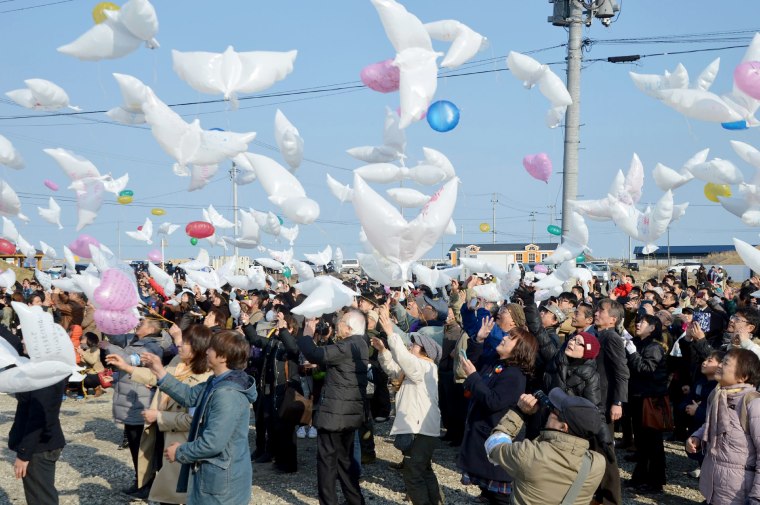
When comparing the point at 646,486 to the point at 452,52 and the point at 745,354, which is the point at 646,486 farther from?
the point at 452,52

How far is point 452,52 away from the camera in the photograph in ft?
21.4

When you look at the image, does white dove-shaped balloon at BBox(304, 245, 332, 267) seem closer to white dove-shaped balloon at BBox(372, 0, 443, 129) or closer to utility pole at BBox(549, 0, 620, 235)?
utility pole at BBox(549, 0, 620, 235)

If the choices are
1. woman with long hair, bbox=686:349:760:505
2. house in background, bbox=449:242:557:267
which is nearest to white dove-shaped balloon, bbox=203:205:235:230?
woman with long hair, bbox=686:349:760:505

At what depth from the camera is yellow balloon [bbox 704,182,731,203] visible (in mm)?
9383

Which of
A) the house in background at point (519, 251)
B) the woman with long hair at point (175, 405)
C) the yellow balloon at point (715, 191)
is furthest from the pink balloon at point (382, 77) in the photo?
the house in background at point (519, 251)

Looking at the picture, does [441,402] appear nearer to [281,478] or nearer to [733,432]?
[281,478]

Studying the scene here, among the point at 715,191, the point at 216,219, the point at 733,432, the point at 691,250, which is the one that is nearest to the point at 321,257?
the point at 216,219

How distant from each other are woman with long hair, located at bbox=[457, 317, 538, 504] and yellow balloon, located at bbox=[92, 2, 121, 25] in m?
3.99

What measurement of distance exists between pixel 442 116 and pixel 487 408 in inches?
148

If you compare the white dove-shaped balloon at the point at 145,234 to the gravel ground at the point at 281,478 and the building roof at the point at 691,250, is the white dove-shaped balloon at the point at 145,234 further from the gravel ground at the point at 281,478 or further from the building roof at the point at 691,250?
the building roof at the point at 691,250

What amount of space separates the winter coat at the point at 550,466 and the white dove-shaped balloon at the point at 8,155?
16.1 ft

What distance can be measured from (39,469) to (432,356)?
110 inches

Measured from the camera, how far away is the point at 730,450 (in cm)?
400

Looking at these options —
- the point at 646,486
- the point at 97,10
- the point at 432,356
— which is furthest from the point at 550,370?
the point at 97,10
